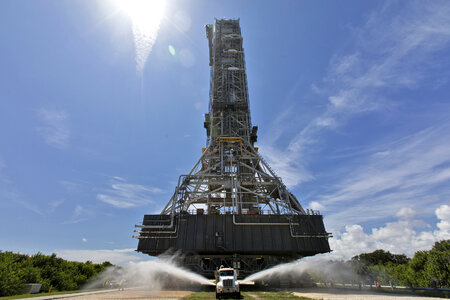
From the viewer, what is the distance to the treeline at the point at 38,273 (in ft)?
50.3

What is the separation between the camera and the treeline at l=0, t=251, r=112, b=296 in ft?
50.3

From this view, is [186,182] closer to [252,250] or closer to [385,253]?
[252,250]

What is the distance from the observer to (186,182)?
30.2 meters

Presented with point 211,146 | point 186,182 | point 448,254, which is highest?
point 211,146

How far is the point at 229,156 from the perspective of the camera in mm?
33531

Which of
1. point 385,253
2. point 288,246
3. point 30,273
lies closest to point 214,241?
point 288,246

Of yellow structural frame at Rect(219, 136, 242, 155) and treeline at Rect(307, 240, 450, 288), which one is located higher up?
yellow structural frame at Rect(219, 136, 242, 155)

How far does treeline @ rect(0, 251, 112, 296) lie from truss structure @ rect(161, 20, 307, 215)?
11.4 metres

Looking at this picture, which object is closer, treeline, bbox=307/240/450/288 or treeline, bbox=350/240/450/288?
treeline, bbox=307/240/450/288

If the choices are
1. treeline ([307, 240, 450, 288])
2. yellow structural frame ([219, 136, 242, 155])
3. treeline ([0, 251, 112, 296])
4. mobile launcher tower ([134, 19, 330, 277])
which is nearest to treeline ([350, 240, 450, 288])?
treeline ([307, 240, 450, 288])

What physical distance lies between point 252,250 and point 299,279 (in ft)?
18.1

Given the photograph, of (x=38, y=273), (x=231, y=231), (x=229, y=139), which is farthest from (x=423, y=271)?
(x=38, y=273)

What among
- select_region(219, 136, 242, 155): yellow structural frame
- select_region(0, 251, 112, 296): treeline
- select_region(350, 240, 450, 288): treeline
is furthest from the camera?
select_region(219, 136, 242, 155): yellow structural frame

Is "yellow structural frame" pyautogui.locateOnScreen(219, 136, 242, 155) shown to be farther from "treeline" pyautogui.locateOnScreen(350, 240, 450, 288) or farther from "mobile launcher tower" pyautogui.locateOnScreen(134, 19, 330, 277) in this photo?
"treeline" pyautogui.locateOnScreen(350, 240, 450, 288)
